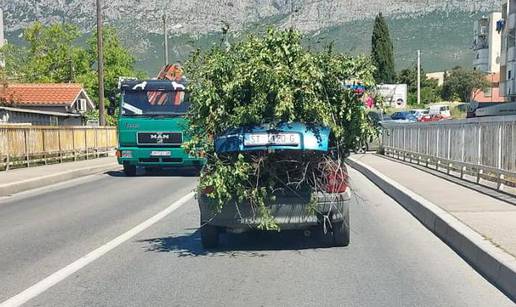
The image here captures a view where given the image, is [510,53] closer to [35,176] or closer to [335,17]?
[35,176]

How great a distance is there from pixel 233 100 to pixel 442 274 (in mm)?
3222

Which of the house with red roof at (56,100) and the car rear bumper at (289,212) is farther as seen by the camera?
the house with red roof at (56,100)

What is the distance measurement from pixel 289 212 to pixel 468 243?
2.17m

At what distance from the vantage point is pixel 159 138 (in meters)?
21.6

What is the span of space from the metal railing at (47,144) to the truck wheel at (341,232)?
16374mm

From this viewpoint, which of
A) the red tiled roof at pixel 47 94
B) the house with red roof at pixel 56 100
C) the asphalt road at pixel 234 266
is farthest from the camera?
the red tiled roof at pixel 47 94

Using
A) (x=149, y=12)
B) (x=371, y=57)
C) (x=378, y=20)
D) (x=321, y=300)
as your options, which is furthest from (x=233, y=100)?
(x=149, y=12)

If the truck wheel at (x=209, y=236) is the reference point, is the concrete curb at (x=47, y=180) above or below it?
below

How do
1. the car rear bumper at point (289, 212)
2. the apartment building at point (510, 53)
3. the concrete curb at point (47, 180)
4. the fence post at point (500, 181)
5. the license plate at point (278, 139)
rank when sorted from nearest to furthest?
the license plate at point (278, 139) → the car rear bumper at point (289, 212) → the fence post at point (500, 181) → the concrete curb at point (47, 180) → the apartment building at point (510, 53)

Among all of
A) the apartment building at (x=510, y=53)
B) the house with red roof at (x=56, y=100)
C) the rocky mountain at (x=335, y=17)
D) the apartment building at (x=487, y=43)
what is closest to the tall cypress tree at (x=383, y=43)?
the rocky mountain at (x=335, y=17)

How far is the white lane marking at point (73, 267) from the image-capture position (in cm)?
670

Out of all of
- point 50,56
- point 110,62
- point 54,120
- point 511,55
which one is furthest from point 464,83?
point 54,120

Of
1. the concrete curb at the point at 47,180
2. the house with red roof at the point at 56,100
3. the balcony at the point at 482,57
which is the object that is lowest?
the concrete curb at the point at 47,180

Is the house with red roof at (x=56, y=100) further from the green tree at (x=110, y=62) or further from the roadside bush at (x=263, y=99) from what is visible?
the roadside bush at (x=263, y=99)
